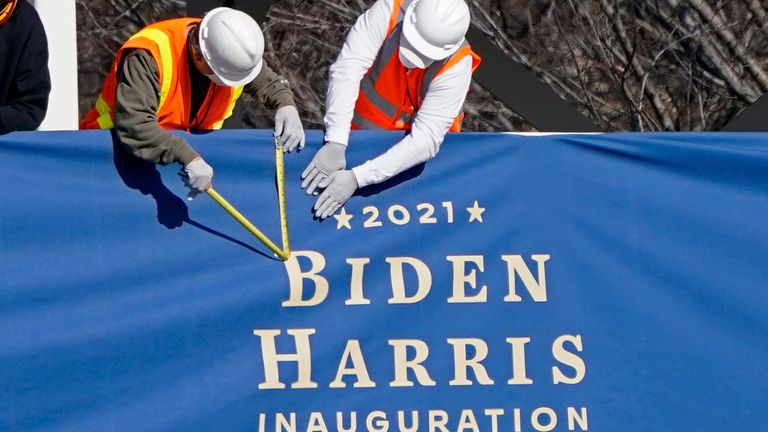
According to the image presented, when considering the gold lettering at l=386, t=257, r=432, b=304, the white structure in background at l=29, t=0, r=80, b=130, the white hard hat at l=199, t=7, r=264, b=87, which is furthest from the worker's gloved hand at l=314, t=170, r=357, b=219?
the white structure in background at l=29, t=0, r=80, b=130

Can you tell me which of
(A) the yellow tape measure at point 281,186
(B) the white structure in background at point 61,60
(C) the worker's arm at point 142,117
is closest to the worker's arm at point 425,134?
(A) the yellow tape measure at point 281,186

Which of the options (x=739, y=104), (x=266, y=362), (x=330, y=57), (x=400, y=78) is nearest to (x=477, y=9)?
(x=330, y=57)

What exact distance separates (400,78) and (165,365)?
1.37 meters

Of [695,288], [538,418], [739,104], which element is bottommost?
[538,418]

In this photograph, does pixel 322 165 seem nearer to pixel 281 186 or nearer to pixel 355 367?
pixel 281 186

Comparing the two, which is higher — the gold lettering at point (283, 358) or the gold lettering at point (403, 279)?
the gold lettering at point (403, 279)

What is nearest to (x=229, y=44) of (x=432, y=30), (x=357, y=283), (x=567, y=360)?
(x=432, y=30)

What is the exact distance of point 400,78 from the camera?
5.88 m

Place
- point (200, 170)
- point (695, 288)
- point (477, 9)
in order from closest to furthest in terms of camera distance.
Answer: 1. point (200, 170)
2. point (695, 288)
3. point (477, 9)

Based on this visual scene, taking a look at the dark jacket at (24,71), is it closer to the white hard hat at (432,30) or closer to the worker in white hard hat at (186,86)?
the worker in white hard hat at (186,86)

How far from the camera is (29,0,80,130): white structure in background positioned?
7.11 metres

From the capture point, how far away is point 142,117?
17.1 feet

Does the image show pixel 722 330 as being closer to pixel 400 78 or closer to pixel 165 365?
pixel 400 78

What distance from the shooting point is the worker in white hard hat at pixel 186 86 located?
5246 mm
